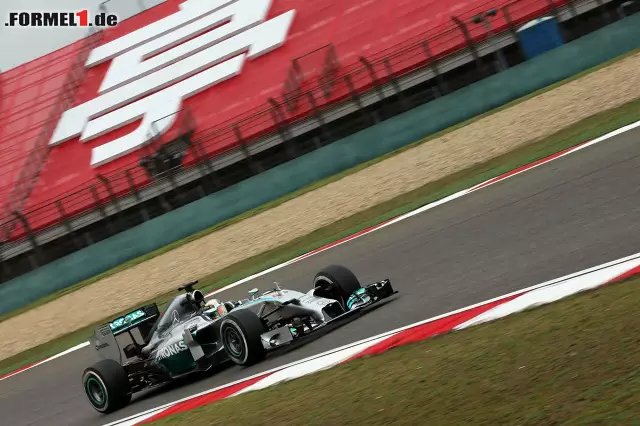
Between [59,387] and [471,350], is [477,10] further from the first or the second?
[471,350]

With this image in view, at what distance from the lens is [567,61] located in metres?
18.5

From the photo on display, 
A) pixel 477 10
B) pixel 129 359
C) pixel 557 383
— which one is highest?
pixel 477 10

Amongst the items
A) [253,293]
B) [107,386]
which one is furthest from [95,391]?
[253,293]

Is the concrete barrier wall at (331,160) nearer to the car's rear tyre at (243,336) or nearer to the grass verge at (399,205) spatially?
the grass verge at (399,205)

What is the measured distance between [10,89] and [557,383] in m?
26.9

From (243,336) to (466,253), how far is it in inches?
92.8

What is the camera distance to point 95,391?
324 inches

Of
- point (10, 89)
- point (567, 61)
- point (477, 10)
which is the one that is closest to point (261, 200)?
point (567, 61)

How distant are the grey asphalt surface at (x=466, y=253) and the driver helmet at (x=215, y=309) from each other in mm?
472

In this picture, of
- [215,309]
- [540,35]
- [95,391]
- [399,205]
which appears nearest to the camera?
[215,309]

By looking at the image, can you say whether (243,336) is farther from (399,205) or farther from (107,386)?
(399,205)

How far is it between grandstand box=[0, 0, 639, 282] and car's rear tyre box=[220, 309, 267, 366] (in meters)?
11.9

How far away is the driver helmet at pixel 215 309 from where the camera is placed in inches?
315

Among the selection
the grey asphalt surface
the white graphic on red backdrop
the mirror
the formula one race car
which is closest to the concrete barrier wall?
the white graphic on red backdrop
